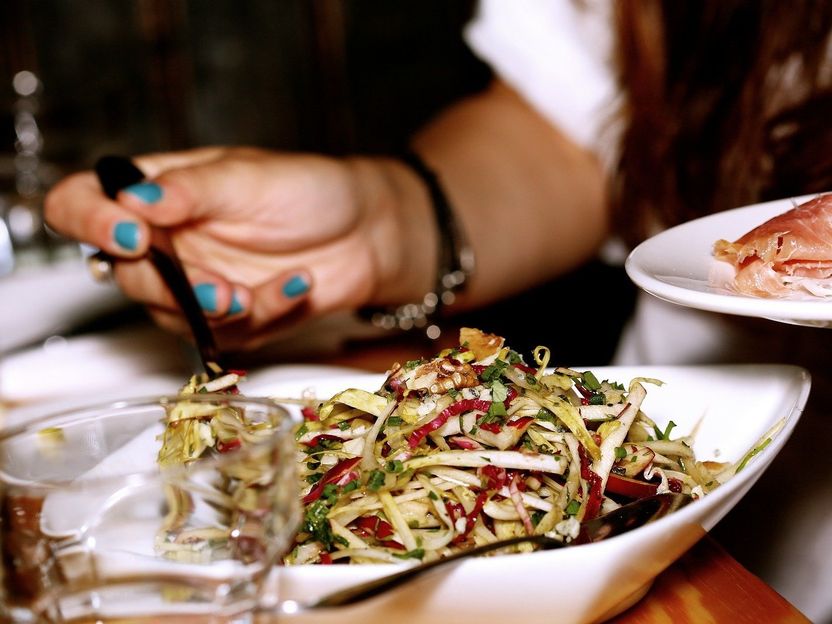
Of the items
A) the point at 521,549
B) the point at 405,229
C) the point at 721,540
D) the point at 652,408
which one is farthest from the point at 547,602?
the point at 405,229

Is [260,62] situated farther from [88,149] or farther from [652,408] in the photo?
[652,408]

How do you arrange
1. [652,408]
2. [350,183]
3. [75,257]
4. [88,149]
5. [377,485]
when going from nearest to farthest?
1. [377,485]
2. [652,408]
3. [350,183]
4. [75,257]
5. [88,149]

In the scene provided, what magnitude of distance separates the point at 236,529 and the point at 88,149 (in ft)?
15.9

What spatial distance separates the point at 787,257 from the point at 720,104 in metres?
1.01

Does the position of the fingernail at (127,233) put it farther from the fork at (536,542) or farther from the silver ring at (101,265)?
the fork at (536,542)

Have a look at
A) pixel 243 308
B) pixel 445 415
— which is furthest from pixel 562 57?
pixel 445 415

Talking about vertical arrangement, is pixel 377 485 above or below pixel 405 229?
above

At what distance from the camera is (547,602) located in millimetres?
578

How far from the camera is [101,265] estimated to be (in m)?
1.66

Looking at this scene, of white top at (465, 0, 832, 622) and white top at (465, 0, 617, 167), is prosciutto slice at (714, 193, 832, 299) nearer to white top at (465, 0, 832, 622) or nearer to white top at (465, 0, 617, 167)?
white top at (465, 0, 832, 622)

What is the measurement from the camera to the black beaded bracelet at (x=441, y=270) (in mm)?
2052

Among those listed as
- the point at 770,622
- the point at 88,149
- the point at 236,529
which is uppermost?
the point at 236,529

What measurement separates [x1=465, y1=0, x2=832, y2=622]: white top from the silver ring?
1185 millimetres

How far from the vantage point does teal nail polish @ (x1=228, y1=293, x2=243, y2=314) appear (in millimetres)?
1566
